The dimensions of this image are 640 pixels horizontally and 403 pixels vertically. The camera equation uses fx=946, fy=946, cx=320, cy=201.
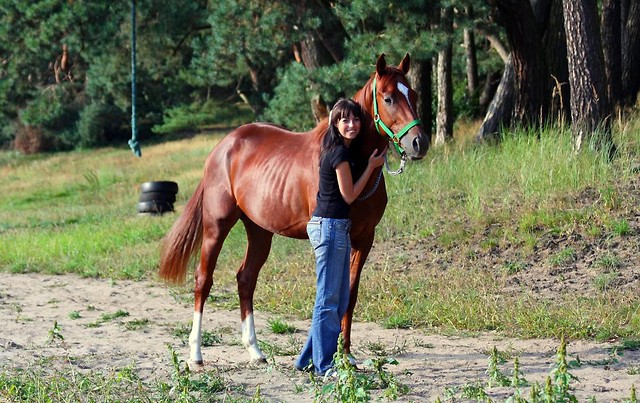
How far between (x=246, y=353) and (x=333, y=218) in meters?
1.91

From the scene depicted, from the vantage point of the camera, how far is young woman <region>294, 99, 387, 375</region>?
6027mm

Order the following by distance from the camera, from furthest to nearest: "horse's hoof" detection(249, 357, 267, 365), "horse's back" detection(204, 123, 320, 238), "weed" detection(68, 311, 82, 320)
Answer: "weed" detection(68, 311, 82, 320), "horse's hoof" detection(249, 357, 267, 365), "horse's back" detection(204, 123, 320, 238)

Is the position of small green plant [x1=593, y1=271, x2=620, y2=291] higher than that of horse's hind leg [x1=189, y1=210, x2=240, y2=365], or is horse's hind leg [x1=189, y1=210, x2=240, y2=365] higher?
A: horse's hind leg [x1=189, y1=210, x2=240, y2=365]

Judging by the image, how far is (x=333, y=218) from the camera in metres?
6.11

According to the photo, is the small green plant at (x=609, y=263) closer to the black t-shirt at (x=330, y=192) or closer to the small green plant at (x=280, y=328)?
the small green plant at (x=280, y=328)

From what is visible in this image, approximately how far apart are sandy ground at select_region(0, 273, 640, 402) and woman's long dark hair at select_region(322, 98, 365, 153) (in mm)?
1596

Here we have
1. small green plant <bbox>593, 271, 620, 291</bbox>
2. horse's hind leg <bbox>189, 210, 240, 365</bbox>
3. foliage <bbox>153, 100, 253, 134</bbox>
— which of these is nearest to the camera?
horse's hind leg <bbox>189, 210, 240, 365</bbox>

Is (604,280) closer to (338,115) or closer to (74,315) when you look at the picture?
(338,115)

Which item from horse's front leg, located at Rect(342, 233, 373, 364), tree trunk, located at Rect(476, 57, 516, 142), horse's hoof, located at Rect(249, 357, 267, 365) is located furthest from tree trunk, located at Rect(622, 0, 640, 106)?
horse's hoof, located at Rect(249, 357, 267, 365)

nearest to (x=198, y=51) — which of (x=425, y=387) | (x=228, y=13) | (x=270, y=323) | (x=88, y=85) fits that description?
(x=88, y=85)

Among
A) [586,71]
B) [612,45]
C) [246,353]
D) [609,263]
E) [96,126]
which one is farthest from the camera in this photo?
[96,126]

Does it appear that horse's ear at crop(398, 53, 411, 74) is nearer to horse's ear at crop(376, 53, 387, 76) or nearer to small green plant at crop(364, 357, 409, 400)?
horse's ear at crop(376, 53, 387, 76)

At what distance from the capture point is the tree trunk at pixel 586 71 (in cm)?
1145

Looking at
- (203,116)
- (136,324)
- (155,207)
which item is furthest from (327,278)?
(203,116)
